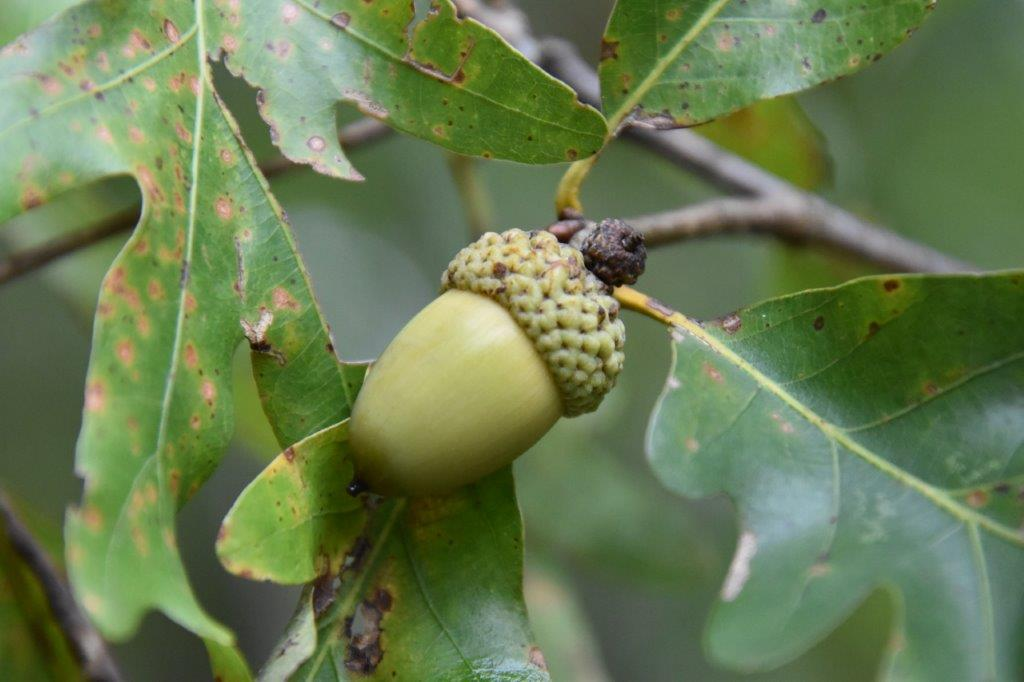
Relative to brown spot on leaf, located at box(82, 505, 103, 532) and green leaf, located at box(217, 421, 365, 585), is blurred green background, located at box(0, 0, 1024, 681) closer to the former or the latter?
green leaf, located at box(217, 421, 365, 585)

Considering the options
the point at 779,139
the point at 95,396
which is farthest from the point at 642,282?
the point at 95,396

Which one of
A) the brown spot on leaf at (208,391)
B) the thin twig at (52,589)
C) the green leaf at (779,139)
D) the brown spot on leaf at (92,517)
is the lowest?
the thin twig at (52,589)

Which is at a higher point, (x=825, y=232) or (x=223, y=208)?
(x=223, y=208)

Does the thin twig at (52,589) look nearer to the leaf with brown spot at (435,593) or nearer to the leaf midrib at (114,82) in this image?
the leaf with brown spot at (435,593)

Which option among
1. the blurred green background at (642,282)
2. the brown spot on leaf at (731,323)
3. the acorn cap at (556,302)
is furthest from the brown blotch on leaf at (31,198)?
the blurred green background at (642,282)

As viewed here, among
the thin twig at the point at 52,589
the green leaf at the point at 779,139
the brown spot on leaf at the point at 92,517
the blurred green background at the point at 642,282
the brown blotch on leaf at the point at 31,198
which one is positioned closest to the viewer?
the brown spot on leaf at the point at 92,517

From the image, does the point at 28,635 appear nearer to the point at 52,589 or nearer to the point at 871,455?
the point at 52,589
